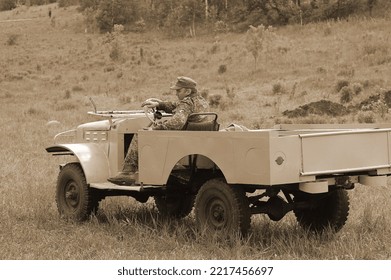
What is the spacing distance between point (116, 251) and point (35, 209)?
2251 mm

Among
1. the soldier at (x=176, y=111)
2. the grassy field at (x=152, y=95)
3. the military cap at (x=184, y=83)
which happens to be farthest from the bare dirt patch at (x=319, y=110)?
the military cap at (x=184, y=83)

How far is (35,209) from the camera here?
28.8ft

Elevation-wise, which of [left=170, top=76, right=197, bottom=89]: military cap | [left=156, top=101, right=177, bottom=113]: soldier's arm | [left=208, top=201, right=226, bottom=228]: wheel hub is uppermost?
[left=170, top=76, right=197, bottom=89]: military cap

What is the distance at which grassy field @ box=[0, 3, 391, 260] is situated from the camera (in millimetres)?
6949

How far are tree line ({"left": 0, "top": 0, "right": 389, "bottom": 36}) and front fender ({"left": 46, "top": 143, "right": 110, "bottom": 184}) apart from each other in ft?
119

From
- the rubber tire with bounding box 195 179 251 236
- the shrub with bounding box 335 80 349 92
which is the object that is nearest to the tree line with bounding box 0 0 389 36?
the shrub with bounding box 335 80 349 92

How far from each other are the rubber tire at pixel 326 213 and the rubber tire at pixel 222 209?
1.03m

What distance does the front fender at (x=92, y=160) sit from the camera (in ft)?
27.1

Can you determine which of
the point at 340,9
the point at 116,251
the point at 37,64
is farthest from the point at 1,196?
the point at 340,9

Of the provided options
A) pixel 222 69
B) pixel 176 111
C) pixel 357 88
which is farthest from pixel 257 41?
pixel 176 111

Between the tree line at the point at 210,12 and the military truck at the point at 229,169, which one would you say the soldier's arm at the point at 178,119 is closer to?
the military truck at the point at 229,169

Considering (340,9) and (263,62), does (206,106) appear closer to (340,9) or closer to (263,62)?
(263,62)

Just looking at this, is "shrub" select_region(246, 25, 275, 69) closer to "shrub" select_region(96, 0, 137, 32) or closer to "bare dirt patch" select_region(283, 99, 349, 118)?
"bare dirt patch" select_region(283, 99, 349, 118)

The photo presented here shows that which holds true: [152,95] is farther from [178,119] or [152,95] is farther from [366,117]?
[178,119]
